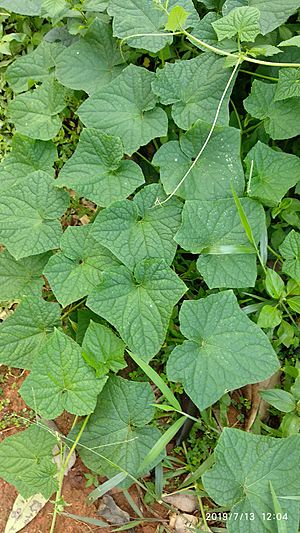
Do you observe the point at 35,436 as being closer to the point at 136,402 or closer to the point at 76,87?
the point at 136,402

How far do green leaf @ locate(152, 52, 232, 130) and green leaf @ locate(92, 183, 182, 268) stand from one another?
10.8 inches

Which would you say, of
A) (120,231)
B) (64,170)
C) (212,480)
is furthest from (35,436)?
(64,170)

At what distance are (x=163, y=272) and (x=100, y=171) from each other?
1.32 ft

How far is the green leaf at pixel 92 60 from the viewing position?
196cm

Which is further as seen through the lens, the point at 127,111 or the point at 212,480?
the point at 127,111

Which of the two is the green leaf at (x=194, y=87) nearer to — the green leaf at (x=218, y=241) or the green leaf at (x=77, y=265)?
the green leaf at (x=218, y=241)

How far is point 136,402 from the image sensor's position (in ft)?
5.60

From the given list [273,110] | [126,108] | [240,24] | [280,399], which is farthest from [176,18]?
[280,399]

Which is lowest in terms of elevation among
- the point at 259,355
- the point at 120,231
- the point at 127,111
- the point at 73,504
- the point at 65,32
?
the point at 73,504

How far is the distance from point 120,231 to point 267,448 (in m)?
0.77

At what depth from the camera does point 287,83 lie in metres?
1.78

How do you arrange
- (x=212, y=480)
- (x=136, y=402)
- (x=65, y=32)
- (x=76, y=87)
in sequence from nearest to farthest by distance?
1. (x=212, y=480)
2. (x=136, y=402)
3. (x=76, y=87)
4. (x=65, y=32)

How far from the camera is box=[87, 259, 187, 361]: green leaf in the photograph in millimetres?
1670

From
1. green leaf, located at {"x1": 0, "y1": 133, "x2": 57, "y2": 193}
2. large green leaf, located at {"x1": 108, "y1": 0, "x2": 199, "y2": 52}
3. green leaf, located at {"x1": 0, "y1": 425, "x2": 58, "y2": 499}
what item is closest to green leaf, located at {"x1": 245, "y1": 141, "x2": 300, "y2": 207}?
large green leaf, located at {"x1": 108, "y1": 0, "x2": 199, "y2": 52}
